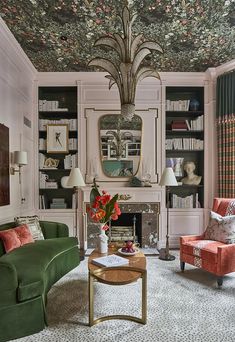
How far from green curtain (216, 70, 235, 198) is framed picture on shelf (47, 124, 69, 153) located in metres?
2.81

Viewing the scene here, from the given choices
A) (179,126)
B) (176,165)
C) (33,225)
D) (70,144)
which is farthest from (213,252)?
(70,144)

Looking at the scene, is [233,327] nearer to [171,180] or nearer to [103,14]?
[171,180]

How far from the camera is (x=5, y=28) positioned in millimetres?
3471

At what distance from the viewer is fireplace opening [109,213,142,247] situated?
5.03m

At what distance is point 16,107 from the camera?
4.20 metres

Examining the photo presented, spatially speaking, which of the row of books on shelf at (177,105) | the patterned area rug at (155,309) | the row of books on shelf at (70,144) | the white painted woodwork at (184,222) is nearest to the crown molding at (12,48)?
the row of books on shelf at (70,144)

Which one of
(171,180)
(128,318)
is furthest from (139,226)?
(128,318)

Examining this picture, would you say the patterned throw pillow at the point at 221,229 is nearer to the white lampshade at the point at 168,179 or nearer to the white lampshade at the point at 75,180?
the white lampshade at the point at 168,179

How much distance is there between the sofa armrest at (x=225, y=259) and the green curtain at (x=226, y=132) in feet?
4.92

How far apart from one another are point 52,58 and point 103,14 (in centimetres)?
146

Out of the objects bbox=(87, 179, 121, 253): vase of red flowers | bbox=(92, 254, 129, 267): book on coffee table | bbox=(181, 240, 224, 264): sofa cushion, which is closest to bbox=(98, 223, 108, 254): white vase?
bbox=(87, 179, 121, 253): vase of red flowers

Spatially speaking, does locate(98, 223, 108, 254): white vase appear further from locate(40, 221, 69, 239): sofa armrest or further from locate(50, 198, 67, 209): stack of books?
locate(50, 198, 67, 209): stack of books

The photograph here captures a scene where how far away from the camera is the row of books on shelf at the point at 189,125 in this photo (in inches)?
200

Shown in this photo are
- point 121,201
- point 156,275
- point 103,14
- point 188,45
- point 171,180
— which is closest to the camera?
point 103,14
